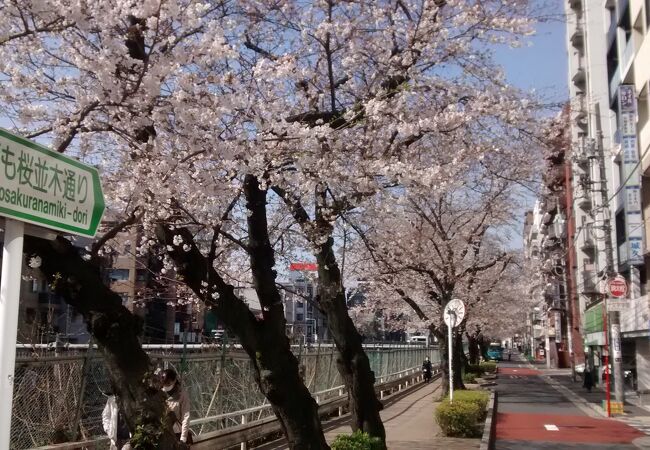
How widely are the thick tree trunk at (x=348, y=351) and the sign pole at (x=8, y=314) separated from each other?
6985mm

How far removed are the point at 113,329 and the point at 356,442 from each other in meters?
4.39

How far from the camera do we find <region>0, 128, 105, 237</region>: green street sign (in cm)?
301

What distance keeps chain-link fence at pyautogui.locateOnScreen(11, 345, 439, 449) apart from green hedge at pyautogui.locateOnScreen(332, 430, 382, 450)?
2.49 meters

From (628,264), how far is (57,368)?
26.9 metres

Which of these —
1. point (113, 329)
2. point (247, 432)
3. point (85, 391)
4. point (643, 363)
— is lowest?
point (247, 432)

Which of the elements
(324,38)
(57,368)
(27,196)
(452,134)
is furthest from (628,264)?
(27,196)

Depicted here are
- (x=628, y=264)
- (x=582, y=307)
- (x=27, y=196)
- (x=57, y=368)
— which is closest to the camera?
(x=27, y=196)

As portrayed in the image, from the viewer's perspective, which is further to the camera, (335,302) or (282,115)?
(335,302)

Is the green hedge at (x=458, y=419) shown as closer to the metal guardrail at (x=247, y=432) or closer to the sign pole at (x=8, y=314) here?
the metal guardrail at (x=247, y=432)

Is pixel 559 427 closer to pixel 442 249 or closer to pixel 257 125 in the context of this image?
pixel 442 249

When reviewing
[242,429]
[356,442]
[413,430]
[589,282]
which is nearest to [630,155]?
[413,430]

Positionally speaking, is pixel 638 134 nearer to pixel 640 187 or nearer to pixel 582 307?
pixel 640 187

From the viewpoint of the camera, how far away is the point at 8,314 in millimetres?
3051

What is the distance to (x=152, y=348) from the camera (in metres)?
14.4
